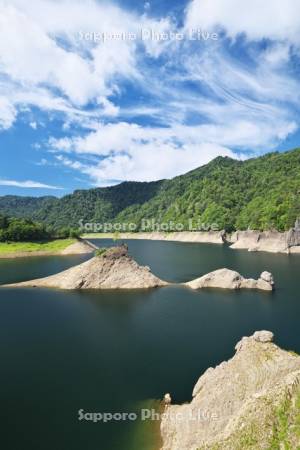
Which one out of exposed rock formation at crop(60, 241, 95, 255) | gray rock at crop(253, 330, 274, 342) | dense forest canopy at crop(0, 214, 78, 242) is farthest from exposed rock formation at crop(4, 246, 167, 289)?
dense forest canopy at crop(0, 214, 78, 242)

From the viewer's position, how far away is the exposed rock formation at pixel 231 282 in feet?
194

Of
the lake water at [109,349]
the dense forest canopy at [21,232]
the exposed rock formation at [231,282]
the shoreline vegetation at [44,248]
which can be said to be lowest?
the lake water at [109,349]

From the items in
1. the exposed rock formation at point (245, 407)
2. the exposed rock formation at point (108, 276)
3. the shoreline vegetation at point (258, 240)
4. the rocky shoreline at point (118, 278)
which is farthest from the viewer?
the shoreline vegetation at point (258, 240)

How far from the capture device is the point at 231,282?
6006cm

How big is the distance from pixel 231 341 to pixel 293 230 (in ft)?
305

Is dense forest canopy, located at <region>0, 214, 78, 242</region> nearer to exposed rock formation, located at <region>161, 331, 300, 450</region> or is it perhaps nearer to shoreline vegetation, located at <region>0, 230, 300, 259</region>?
shoreline vegetation, located at <region>0, 230, 300, 259</region>

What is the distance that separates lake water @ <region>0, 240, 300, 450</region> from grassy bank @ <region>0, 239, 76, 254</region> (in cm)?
5836

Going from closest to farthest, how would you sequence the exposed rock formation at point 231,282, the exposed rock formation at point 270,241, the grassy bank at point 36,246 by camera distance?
the exposed rock formation at point 231,282 → the exposed rock formation at point 270,241 → the grassy bank at point 36,246

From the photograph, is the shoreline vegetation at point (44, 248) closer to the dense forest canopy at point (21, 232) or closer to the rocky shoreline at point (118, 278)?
the dense forest canopy at point (21, 232)

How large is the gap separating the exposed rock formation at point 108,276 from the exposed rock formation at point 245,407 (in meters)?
40.1

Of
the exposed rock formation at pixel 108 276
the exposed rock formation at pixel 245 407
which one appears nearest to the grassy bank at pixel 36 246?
the exposed rock formation at pixel 108 276

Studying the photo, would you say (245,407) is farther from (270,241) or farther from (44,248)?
(44,248)

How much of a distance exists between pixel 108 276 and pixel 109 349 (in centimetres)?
3014

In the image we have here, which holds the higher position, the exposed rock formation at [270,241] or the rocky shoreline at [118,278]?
the exposed rock formation at [270,241]
